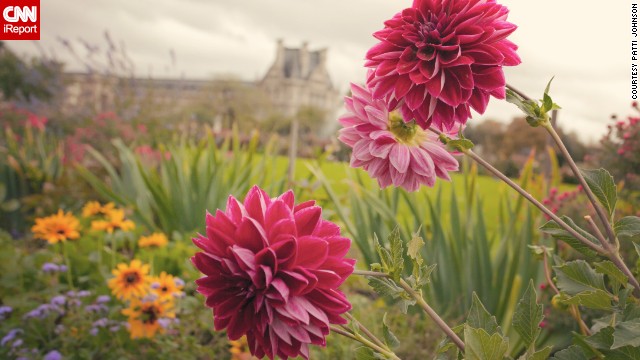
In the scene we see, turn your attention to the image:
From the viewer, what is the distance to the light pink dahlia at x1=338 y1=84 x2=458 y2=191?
751 millimetres

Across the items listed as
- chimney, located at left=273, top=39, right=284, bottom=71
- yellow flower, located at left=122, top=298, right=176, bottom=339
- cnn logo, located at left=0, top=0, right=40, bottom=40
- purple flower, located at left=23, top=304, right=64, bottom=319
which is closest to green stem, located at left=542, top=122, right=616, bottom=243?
yellow flower, located at left=122, top=298, right=176, bottom=339

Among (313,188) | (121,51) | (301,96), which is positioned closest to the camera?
(313,188)

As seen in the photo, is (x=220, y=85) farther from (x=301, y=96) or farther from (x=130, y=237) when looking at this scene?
(x=130, y=237)

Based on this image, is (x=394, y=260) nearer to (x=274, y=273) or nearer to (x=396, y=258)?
(x=396, y=258)

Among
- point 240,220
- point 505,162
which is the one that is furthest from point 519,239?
point 505,162

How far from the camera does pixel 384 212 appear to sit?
2.36 meters

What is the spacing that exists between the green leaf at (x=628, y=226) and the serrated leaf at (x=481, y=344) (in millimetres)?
206

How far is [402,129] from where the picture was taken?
79 cm

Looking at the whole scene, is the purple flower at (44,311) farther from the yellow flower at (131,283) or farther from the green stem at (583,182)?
the green stem at (583,182)

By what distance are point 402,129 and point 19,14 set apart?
2800 mm

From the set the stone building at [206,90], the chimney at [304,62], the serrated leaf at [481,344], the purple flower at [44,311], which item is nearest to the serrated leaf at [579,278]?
the serrated leaf at [481,344]

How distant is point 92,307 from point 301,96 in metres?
49.9

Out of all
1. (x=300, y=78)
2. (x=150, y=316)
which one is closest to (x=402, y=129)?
(x=150, y=316)

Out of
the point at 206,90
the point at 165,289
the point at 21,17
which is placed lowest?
the point at 165,289
